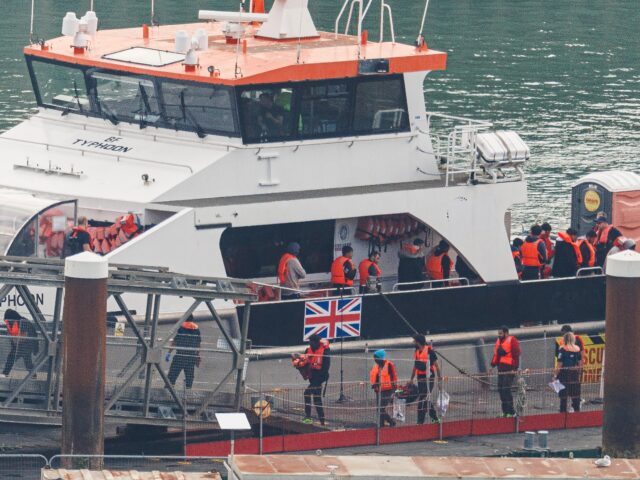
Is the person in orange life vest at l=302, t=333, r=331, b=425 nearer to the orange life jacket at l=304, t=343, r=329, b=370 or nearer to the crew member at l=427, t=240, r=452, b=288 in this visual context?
the orange life jacket at l=304, t=343, r=329, b=370

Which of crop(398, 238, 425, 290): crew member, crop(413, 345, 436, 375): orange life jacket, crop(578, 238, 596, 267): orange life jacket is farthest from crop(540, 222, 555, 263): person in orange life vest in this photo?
crop(413, 345, 436, 375): orange life jacket

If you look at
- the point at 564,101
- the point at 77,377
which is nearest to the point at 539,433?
the point at 77,377

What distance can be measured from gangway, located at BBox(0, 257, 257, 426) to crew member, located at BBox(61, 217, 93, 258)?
606mm

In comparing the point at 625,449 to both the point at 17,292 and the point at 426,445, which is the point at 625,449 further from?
the point at 17,292

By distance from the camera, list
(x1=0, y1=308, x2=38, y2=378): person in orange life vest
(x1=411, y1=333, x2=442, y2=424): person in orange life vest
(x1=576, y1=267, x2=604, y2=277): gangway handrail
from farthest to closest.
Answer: (x1=576, y1=267, x2=604, y2=277): gangway handrail < (x1=411, y1=333, x2=442, y2=424): person in orange life vest < (x1=0, y1=308, x2=38, y2=378): person in orange life vest

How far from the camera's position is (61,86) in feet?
82.4

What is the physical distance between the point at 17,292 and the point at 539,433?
6376 millimetres

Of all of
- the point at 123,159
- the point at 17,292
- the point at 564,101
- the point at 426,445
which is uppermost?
the point at 564,101

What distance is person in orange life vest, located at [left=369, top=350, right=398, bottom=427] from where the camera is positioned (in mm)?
22688

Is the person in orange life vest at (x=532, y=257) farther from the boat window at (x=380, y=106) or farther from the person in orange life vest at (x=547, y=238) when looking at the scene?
the boat window at (x=380, y=106)

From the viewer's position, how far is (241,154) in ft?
77.9

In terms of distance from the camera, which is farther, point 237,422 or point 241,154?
point 241,154

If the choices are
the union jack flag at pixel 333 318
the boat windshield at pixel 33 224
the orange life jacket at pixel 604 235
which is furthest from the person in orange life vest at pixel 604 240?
the boat windshield at pixel 33 224

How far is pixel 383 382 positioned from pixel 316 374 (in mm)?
827
